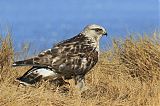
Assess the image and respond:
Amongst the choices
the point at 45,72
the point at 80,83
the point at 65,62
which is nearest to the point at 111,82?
the point at 80,83

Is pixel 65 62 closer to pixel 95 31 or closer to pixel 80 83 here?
pixel 80 83

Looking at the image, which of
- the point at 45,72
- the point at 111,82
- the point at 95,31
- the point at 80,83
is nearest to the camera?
the point at 45,72

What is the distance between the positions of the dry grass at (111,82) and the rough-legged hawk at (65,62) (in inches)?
6.7

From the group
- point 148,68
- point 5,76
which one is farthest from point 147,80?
point 5,76

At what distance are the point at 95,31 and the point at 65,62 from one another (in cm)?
76

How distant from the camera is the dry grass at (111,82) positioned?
680 cm

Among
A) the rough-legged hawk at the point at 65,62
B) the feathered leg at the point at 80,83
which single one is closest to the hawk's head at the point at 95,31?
the rough-legged hawk at the point at 65,62

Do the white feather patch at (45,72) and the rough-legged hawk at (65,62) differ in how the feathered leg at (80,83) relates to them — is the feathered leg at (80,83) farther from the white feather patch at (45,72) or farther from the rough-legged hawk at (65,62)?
the white feather patch at (45,72)

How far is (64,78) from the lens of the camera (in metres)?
7.87

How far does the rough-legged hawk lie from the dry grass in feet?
0.56

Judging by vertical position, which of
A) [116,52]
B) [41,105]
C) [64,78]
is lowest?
[41,105]

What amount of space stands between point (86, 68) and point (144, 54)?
1.54 metres

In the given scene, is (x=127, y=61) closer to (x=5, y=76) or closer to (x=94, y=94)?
(x=94, y=94)

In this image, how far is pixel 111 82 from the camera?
27.7 ft
